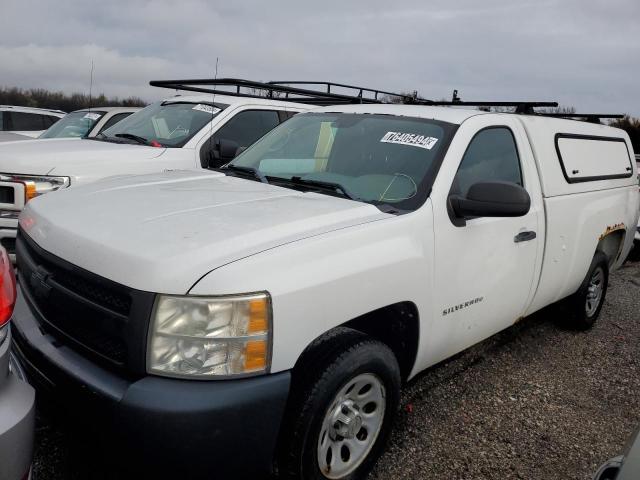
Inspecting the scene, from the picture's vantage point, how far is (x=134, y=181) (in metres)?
3.03

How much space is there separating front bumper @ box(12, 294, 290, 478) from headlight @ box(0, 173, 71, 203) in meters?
2.87

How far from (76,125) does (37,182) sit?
157 inches

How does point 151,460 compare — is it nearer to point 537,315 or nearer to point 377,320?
point 377,320

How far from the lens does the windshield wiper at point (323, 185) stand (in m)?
2.75

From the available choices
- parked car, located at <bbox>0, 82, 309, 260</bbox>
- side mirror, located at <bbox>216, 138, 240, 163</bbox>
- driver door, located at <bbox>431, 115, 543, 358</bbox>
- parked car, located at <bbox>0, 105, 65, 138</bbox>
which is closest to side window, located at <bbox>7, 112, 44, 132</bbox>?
parked car, located at <bbox>0, 105, 65, 138</bbox>

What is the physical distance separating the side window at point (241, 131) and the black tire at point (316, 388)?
311cm

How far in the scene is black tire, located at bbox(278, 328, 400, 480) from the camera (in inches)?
81.0

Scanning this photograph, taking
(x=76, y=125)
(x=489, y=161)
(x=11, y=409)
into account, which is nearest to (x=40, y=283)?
(x=11, y=409)

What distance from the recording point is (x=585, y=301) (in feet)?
14.7

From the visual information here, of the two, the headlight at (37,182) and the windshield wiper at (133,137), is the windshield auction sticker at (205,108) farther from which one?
the headlight at (37,182)

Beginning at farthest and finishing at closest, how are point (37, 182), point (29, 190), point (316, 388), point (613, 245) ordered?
point (613, 245)
point (37, 182)
point (29, 190)
point (316, 388)

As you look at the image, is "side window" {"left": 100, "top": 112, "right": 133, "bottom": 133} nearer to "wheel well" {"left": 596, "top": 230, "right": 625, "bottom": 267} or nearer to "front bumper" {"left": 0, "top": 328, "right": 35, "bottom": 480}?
"wheel well" {"left": 596, "top": 230, "right": 625, "bottom": 267}

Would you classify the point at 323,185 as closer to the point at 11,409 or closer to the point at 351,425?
the point at 351,425

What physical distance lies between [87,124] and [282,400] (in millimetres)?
7270
